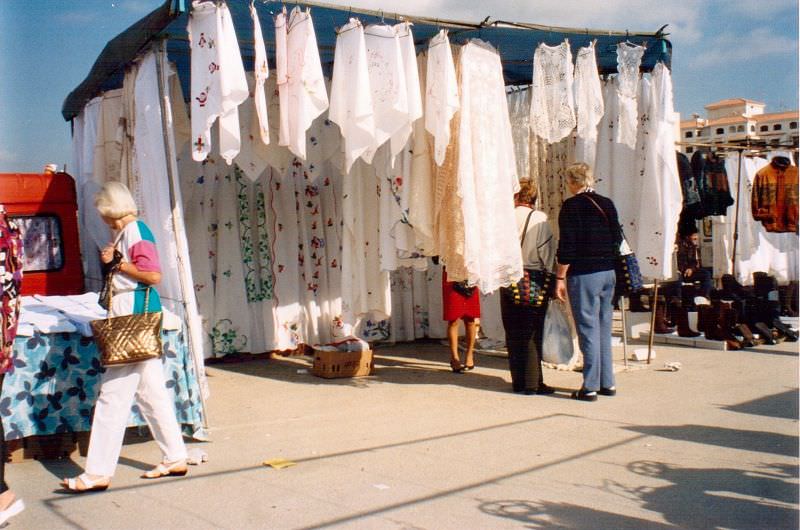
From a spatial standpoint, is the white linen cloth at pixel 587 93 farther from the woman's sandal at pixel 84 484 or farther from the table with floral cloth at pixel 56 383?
the woman's sandal at pixel 84 484

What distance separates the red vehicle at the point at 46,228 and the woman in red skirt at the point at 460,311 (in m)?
3.07

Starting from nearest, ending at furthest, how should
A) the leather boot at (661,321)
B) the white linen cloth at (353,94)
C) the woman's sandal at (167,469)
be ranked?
the woman's sandal at (167,469) → the white linen cloth at (353,94) → the leather boot at (661,321)

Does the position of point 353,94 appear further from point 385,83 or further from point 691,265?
point 691,265

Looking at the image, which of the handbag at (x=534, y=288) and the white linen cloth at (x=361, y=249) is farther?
the white linen cloth at (x=361, y=249)

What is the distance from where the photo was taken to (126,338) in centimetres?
388

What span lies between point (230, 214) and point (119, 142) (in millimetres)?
1767

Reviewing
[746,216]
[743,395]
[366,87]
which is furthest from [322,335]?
[746,216]

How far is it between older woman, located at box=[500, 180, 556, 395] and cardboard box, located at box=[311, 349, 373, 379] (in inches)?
55.6

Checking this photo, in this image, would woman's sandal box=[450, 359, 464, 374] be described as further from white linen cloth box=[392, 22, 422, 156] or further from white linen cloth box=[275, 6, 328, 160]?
white linen cloth box=[275, 6, 328, 160]

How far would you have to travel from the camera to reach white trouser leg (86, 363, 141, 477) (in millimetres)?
3891

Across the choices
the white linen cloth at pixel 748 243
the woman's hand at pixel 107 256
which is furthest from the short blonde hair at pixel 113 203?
the white linen cloth at pixel 748 243

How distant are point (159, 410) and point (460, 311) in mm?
3407

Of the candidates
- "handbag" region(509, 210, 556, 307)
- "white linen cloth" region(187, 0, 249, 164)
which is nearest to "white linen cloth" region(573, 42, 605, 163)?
"handbag" region(509, 210, 556, 307)

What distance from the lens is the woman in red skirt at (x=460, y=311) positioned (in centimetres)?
693
